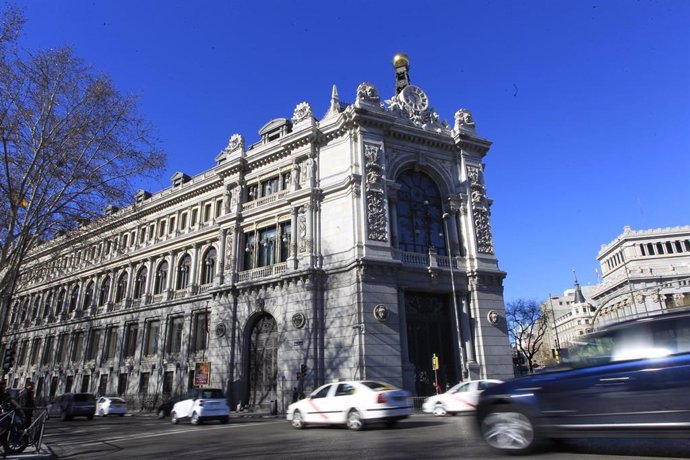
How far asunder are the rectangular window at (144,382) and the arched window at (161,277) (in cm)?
675

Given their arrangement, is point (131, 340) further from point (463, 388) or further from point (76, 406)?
point (463, 388)

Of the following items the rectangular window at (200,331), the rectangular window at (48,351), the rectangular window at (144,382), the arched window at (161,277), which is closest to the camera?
the rectangular window at (200,331)

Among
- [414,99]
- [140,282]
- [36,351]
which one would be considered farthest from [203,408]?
[36,351]

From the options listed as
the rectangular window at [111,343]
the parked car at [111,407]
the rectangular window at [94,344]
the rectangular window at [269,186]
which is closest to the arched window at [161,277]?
the rectangular window at [111,343]

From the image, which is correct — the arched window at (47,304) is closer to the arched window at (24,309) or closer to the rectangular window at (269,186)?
the arched window at (24,309)

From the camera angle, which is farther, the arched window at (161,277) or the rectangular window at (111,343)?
the rectangular window at (111,343)

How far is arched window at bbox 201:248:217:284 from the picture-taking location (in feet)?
112

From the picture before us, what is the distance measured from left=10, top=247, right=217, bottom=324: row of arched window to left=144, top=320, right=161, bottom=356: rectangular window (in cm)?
271

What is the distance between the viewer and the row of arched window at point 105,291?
3572 centimetres

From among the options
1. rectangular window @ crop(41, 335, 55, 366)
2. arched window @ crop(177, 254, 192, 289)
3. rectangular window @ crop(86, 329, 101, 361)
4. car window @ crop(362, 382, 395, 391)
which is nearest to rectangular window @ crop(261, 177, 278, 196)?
arched window @ crop(177, 254, 192, 289)

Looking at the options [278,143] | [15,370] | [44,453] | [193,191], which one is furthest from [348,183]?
[15,370]

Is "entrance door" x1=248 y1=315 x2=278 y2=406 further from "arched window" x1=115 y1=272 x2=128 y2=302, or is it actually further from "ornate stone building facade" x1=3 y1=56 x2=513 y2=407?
"arched window" x1=115 y1=272 x2=128 y2=302

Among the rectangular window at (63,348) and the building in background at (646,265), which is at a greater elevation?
the building in background at (646,265)

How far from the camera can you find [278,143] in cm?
3131
